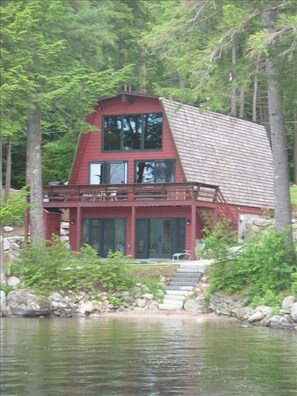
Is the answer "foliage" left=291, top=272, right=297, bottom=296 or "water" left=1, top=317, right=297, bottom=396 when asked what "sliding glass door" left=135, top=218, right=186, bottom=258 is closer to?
"foliage" left=291, top=272, right=297, bottom=296

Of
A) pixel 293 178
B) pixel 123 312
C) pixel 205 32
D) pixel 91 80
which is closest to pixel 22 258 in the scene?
pixel 123 312

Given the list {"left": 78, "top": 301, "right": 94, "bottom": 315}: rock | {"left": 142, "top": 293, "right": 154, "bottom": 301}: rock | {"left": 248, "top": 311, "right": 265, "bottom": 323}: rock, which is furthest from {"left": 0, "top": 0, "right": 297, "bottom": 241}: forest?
{"left": 78, "top": 301, "right": 94, "bottom": 315}: rock

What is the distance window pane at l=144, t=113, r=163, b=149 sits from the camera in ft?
105

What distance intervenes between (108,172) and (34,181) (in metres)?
6.36

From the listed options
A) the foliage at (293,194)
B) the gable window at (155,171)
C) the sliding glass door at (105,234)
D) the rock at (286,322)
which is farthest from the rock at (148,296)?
the foliage at (293,194)

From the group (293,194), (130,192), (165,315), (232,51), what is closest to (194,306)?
(165,315)

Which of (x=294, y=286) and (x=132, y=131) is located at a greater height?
(x=132, y=131)

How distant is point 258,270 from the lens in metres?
21.6

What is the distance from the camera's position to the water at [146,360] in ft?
33.0

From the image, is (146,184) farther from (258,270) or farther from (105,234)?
(258,270)

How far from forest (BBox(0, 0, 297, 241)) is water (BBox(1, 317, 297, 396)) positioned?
21.4 ft

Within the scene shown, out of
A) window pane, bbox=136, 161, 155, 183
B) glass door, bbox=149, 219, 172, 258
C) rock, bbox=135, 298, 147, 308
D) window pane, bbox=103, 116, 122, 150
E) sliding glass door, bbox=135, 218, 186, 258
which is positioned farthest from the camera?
window pane, bbox=103, 116, 122, 150

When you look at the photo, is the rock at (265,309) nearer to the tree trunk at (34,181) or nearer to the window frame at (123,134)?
the tree trunk at (34,181)

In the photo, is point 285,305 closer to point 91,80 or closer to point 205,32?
point 205,32
